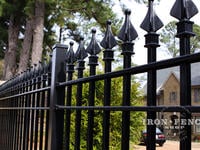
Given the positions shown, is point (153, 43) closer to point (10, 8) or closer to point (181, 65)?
point (181, 65)

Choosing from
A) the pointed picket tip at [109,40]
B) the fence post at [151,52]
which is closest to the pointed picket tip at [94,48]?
the pointed picket tip at [109,40]

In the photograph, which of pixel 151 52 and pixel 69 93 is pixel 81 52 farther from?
pixel 151 52

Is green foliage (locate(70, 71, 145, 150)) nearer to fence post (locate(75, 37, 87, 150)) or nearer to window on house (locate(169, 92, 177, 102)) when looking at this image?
fence post (locate(75, 37, 87, 150))

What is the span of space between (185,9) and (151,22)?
0.45 ft

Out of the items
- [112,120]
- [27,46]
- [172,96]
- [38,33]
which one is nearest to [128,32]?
[112,120]

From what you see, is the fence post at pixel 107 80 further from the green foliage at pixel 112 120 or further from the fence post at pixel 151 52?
the green foliage at pixel 112 120

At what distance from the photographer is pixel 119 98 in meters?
4.53

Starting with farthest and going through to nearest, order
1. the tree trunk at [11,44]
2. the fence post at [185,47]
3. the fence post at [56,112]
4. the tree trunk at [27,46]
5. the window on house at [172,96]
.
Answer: the window on house at [172,96], the tree trunk at [11,44], the tree trunk at [27,46], the fence post at [56,112], the fence post at [185,47]

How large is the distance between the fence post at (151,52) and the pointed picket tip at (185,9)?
0.10 meters

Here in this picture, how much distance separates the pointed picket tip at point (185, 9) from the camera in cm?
80

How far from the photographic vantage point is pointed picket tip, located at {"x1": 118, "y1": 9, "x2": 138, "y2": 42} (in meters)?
1.03

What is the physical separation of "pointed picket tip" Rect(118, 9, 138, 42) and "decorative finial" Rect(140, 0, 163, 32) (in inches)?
3.9

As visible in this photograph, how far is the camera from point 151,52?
3.01ft

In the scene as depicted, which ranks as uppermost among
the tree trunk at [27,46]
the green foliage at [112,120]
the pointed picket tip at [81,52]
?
the tree trunk at [27,46]
